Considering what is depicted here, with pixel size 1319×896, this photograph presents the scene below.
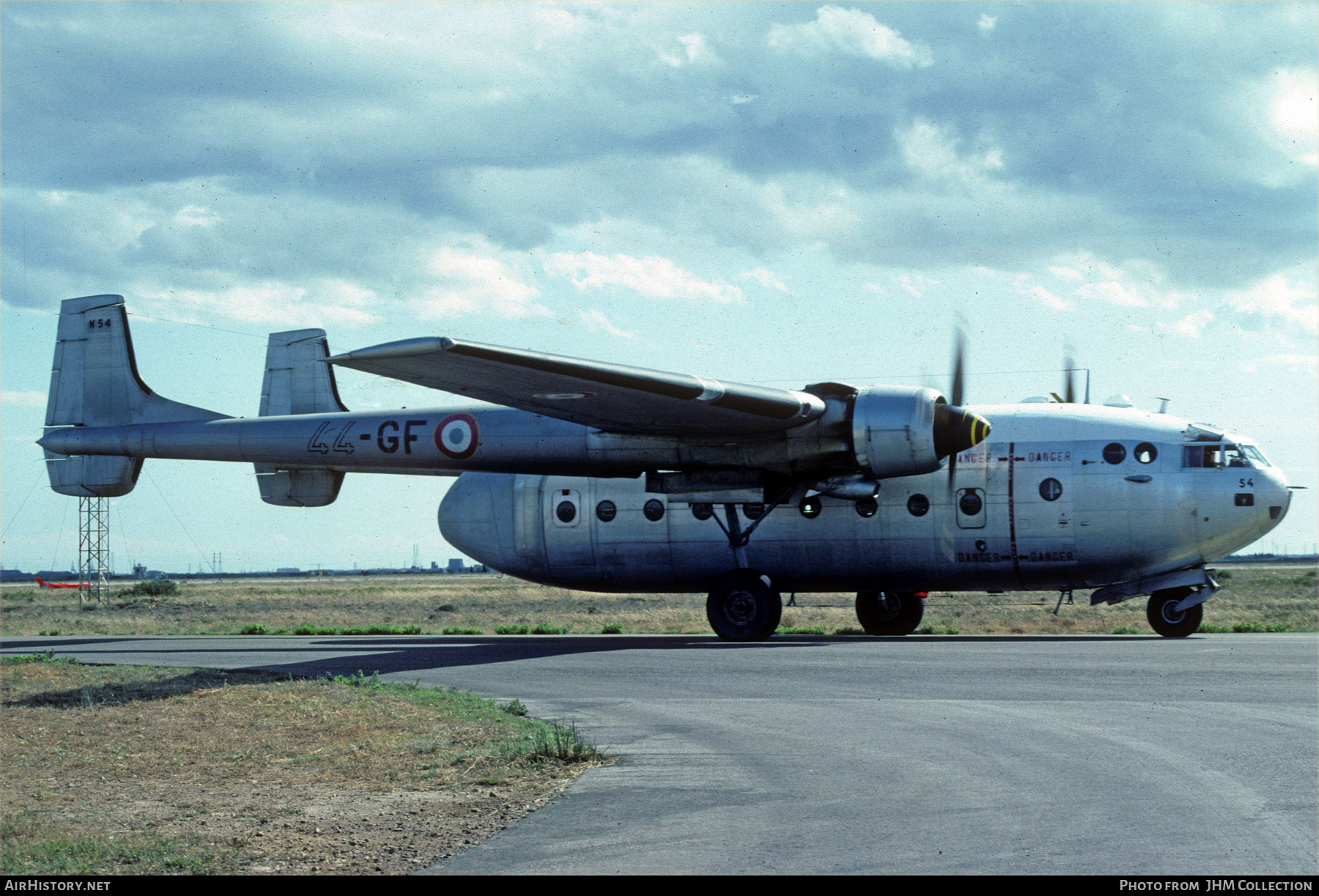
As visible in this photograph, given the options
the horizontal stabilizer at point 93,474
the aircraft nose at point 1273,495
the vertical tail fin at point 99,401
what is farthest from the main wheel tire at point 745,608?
the horizontal stabilizer at point 93,474

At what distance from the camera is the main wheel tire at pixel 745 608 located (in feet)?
69.8

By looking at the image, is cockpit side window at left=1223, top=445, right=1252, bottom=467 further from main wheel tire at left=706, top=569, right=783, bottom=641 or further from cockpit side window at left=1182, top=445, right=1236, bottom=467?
main wheel tire at left=706, top=569, right=783, bottom=641

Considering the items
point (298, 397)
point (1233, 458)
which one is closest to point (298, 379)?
point (298, 397)

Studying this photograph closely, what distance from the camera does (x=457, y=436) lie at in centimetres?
2234

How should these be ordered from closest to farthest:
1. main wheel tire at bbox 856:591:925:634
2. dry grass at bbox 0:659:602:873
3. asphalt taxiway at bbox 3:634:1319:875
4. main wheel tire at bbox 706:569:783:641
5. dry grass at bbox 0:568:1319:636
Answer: asphalt taxiway at bbox 3:634:1319:875
dry grass at bbox 0:659:602:873
main wheel tire at bbox 706:569:783:641
main wheel tire at bbox 856:591:925:634
dry grass at bbox 0:568:1319:636

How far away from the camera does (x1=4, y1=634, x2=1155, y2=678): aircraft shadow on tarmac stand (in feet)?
59.0

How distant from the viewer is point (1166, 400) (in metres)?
22.2

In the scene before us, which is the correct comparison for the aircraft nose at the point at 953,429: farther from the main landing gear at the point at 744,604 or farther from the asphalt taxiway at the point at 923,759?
the asphalt taxiway at the point at 923,759

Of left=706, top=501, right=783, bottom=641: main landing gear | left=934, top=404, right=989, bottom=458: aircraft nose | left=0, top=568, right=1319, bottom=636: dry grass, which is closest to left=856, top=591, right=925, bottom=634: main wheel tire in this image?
left=0, top=568, right=1319, bottom=636: dry grass

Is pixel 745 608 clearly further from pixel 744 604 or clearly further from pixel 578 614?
pixel 578 614

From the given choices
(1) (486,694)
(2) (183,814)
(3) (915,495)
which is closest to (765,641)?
(3) (915,495)

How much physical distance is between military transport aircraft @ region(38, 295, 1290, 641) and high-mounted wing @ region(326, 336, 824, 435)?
66 millimetres

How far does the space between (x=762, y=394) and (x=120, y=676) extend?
35.5 ft
